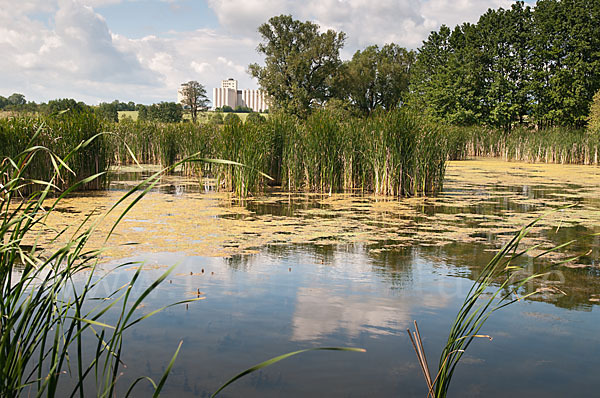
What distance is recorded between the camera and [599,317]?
9.87ft

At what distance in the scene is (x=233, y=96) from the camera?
142m

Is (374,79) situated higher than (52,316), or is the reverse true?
(374,79)

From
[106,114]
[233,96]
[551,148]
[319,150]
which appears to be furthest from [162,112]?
[233,96]

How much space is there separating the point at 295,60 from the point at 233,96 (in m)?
108

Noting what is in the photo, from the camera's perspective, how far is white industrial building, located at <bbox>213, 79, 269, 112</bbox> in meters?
142

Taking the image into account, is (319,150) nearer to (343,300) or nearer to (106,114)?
(343,300)

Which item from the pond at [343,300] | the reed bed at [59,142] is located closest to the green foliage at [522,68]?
the pond at [343,300]

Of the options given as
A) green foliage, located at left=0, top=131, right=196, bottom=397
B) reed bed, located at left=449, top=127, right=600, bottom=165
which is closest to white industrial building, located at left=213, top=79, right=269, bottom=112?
reed bed, located at left=449, top=127, right=600, bottom=165

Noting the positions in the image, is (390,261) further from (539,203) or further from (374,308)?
(539,203)

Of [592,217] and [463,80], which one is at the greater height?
[463,80]

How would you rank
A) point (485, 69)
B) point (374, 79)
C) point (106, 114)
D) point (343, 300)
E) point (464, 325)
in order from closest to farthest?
1. point (464, 325)
2. point (343, 300)
3. point (106, 114)
4. point (485, 69)
5. point (374, 79)

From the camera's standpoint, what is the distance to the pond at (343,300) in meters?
2.24

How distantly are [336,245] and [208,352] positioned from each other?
103 inches

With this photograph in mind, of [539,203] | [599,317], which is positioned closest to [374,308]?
[599,317]
